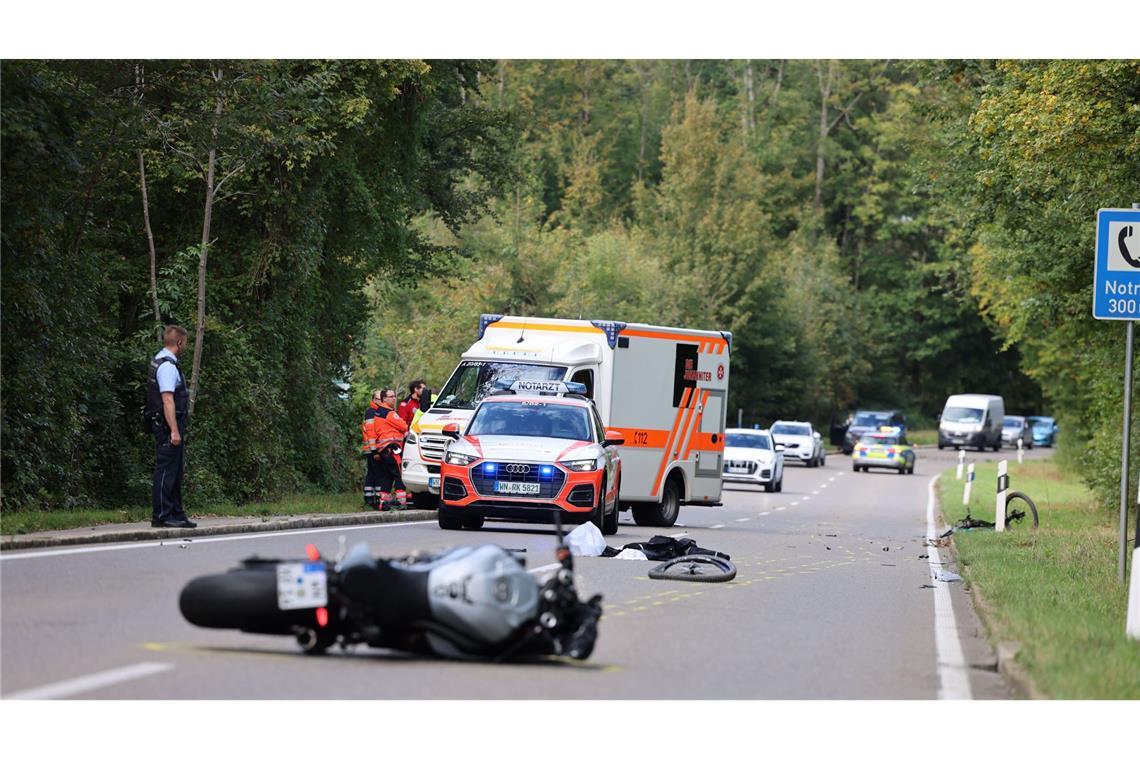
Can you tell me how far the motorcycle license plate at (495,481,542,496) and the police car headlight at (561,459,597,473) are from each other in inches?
18.7

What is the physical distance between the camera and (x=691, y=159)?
78.9 m

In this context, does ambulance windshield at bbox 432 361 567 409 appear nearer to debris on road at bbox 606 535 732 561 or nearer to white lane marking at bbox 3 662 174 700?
debris on road at bbox 606 535 732 561

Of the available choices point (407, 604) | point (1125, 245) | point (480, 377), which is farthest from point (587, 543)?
point (407, 604)

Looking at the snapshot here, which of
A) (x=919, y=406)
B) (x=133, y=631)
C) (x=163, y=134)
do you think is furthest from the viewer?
(x=919, y=406)

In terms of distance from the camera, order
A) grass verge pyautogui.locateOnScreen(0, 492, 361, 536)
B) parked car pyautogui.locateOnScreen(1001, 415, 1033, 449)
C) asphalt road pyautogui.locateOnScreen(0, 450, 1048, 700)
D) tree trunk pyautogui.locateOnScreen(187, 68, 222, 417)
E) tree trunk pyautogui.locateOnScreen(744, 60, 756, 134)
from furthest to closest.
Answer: parked car pyautogui.locateOnScreen(1001, 415, 1033, 449), tree trunk pyautogui.locateOnScreen(744, 60, 756, 134), tree trunk pyautogui.locateOnScreen(187, 68, 222, 417), grass verge pyautogui.locateOnScreen(0, 492, 361, 536), asphalt road pyautogui.locateOnScreen(0, 450, 1048, 700)

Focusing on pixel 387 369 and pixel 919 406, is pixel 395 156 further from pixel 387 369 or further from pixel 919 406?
pixel 919 406

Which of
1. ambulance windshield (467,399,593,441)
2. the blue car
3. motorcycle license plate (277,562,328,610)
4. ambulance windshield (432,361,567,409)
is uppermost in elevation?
ambulance windshield (432,361,567,409)

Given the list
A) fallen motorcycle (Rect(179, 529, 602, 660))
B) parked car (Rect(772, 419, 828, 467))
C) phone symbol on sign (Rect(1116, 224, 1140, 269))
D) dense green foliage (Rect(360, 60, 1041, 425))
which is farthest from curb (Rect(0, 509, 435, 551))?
parked car (Rect(772, 419, 828, 467))

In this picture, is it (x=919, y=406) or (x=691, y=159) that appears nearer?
(x=691, y=159)

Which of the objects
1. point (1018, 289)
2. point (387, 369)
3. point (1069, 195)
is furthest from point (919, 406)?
point (1069, 195)

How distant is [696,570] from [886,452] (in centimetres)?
4527

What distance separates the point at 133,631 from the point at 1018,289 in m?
26.9

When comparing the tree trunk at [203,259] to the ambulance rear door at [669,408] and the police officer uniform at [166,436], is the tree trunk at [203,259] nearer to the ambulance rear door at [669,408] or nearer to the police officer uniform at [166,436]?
the police officer uniform at [166,436]

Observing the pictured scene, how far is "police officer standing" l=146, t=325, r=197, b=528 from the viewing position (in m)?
17.8
